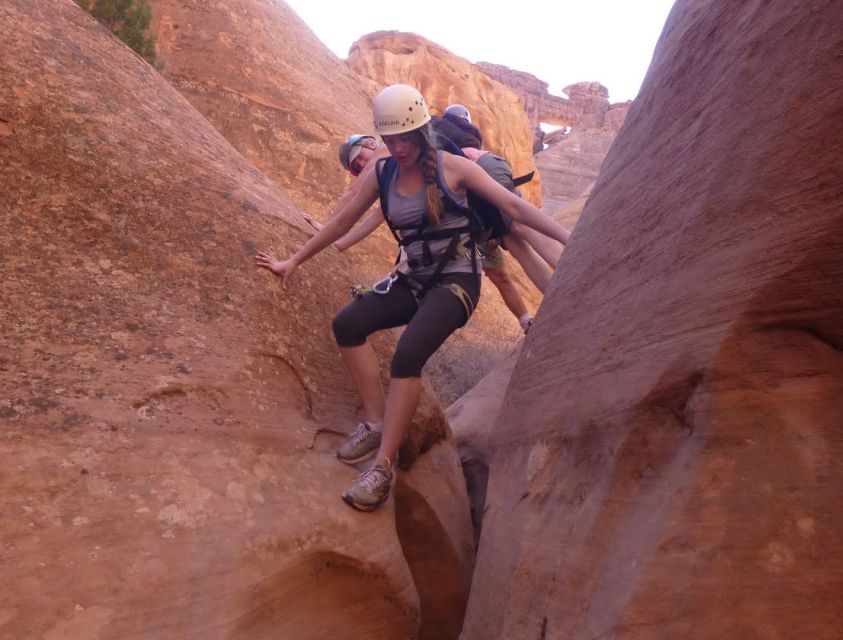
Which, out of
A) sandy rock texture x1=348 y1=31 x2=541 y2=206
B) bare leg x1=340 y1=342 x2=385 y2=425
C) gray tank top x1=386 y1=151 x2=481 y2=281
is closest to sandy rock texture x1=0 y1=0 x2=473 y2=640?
bare leg x1=340 y1=342 x2=385 y2=425

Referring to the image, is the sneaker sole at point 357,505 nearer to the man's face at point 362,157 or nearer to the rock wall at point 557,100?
the man's face at point 362,157

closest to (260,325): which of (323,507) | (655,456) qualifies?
(323,507)

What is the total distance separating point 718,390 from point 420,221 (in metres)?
1.77

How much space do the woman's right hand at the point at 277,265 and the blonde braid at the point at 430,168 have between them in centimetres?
89

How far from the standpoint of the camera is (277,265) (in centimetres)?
434

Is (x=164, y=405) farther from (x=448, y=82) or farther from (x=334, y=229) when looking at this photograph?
(x=448, y=82)

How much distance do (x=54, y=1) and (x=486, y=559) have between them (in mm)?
3945

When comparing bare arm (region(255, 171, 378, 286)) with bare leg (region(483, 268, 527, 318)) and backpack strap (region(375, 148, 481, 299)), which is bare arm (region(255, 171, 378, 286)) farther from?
bare leg (region(483, 268, 527, 318))

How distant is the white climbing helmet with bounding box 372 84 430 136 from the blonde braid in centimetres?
8

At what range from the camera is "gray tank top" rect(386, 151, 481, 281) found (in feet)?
12.9

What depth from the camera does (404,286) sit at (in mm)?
4168

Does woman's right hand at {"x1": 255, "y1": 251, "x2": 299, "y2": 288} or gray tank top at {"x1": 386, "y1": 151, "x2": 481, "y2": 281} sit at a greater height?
gray tank top at {"x1": 386, "y1": 151, "x2": 481, "y2": 281}

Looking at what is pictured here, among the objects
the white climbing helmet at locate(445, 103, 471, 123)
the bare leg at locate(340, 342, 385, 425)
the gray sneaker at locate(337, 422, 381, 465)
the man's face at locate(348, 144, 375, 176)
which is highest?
the white climbing helmet at locate(445, 103, 471, 123)

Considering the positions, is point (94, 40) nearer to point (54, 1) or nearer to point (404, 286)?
point (54, 1)
